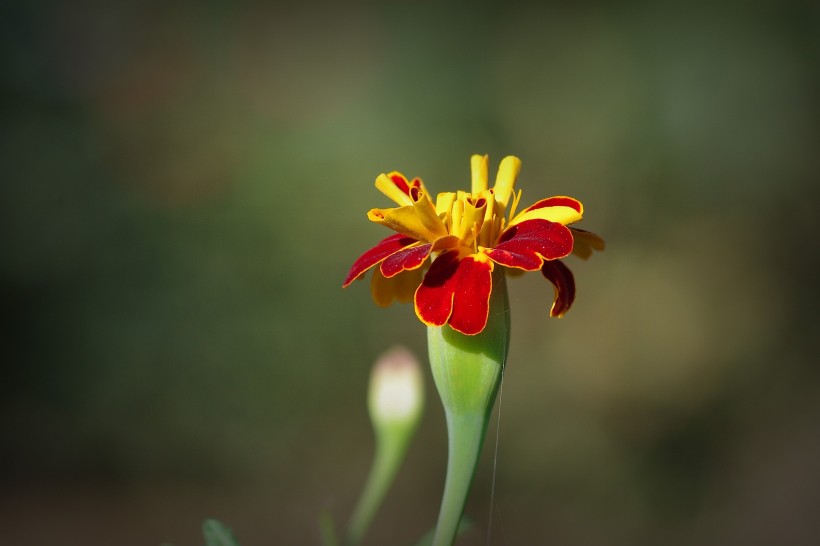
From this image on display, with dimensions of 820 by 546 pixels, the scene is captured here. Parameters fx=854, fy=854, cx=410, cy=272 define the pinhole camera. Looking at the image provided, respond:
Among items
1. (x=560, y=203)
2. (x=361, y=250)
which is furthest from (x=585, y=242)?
(x=361, y=250)

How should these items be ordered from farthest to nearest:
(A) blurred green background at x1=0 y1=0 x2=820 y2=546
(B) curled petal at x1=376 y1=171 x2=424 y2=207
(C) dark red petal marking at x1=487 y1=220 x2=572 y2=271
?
(A) blurred green background at x1=0 y1=0 x2=820 y2=546 → (B) curled petal at x1=376 y1=171 x2=424 y2=207 → (C) dark red petal marking at x1=487 y1=220 x2=572 y2=271

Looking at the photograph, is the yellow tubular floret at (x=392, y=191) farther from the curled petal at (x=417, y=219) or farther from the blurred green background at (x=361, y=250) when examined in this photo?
the blurred green background at (x=361, y=250)

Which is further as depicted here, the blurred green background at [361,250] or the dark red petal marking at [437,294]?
the blurred green background at [361,250]

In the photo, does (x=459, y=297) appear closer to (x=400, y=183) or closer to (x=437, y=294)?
(x=437, y=294)

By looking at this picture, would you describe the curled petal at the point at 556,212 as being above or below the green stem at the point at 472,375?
above

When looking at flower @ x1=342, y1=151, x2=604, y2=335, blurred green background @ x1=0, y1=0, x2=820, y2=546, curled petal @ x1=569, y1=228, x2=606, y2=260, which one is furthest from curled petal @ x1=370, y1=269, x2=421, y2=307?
blurred green background @ x1=0, y1=0, x2=820, y2=546

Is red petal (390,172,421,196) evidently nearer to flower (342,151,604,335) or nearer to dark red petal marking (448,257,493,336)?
flower (342,151,604,335)

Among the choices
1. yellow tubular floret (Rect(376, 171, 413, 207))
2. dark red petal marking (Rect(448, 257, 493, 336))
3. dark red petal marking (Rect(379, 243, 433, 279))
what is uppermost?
yellow tubular floret (Rect(376, 171, 413, 207))

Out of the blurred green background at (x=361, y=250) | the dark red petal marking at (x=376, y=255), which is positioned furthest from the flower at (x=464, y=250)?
the blurred green background at (x=361, y=250)
